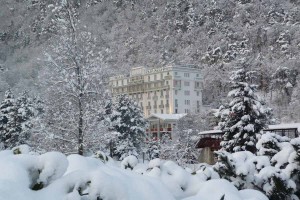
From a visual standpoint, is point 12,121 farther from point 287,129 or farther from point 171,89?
point 171,89

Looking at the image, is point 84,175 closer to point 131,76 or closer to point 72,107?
point 72,107

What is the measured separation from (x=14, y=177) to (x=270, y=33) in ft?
297

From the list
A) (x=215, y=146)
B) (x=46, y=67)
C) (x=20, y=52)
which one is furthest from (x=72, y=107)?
(x=20, y=52)

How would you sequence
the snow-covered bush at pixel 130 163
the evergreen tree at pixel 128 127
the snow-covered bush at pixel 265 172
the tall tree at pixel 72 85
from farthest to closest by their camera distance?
the evergreen tree at pixel 128 127, the tall tree at pixel 72 85, the snow-covered bush at pixel 265 172, the snow-covered bush at pixel 130 163

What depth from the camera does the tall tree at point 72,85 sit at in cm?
1945

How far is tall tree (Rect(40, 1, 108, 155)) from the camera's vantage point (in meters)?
19.5

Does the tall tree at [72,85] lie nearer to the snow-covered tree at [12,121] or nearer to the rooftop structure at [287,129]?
the rooftop structure at [287,129]

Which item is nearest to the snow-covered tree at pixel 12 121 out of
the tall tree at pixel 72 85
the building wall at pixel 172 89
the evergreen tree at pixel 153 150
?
the evergreen tree at pixel 153 150

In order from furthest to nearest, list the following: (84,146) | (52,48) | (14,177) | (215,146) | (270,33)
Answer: (270,33), (215,146), (52,48), (84,146), (14,177)

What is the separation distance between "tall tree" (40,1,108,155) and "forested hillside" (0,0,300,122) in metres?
39.0

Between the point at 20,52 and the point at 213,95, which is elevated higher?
the point at 20,52

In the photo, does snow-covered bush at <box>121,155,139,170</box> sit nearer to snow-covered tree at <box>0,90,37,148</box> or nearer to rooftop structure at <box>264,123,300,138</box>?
rooftop structure at <box>264,123,300,138</box>

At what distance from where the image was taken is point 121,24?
135 m

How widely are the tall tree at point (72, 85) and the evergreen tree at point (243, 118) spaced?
8.41 metres
